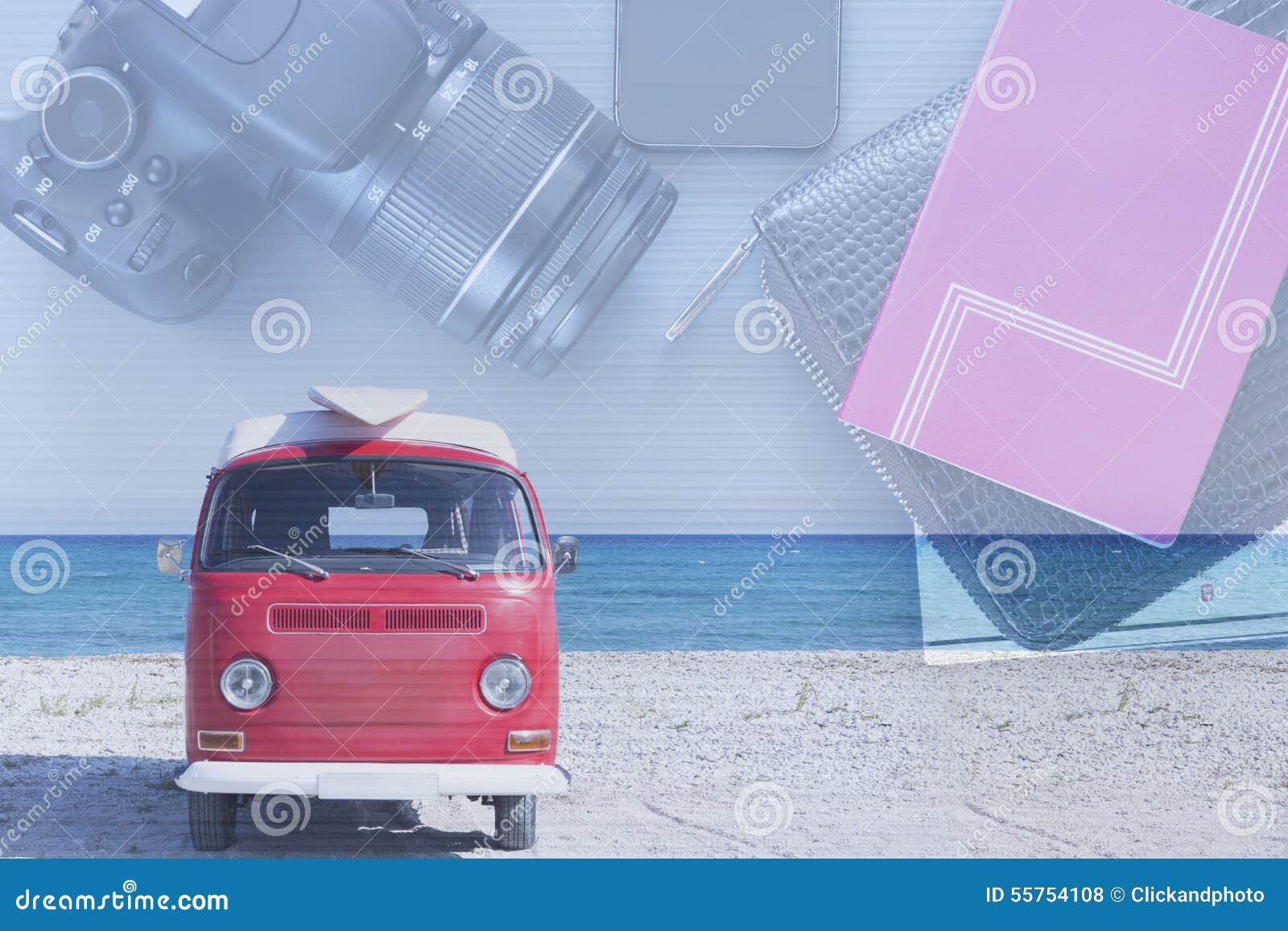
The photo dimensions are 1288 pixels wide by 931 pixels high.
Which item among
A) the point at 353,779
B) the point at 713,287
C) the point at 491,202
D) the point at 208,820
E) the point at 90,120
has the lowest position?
the point at 208,820

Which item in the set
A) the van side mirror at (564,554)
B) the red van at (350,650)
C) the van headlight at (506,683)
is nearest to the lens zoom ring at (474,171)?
the red van at (350,650)

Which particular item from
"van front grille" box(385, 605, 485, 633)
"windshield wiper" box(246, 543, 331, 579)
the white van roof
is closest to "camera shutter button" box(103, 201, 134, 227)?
the white van roof

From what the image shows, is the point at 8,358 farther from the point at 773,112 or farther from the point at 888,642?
the point at 888,642

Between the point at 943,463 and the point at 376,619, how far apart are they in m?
1.60

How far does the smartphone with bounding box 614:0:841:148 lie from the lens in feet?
11.1

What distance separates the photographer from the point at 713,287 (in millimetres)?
3598

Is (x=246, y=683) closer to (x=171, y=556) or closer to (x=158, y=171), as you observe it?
(x=171, y=556)

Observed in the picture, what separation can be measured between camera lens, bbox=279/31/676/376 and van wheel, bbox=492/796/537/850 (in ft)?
3.87

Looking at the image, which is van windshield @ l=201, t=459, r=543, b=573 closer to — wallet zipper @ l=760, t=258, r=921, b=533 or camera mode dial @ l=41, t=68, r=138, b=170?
camera mode dial @ l=41, t=68, r=138, b=170

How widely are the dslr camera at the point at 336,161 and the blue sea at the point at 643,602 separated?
6.41 ft

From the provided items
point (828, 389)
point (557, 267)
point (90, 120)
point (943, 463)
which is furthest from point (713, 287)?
point (90, 120)

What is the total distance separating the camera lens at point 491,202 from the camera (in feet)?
9.61

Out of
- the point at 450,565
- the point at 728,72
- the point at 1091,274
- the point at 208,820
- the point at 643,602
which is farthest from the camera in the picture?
the point at 643,602

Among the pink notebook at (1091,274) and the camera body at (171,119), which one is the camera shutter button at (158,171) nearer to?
the camera body at (171,119)
